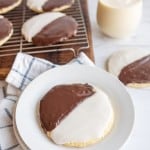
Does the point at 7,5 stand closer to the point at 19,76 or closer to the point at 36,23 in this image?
the point at 36,23

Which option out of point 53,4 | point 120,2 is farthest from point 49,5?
point 120,2

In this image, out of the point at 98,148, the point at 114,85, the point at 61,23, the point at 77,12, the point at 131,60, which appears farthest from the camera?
the point at 77,12

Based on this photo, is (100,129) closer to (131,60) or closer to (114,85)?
(114,85)

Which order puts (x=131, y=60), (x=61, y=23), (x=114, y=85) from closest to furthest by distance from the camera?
(x=114, y=85), (x=131, y=60), (x=61, y=23)

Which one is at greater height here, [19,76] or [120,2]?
[120,2]

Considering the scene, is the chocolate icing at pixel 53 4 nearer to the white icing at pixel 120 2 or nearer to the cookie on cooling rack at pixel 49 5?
the cookie on cooling rack at pixel 49 5

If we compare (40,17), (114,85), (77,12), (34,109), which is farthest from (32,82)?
(77,12)

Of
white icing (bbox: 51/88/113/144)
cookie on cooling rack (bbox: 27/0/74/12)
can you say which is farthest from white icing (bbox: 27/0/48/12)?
white icing (bbox: 51/88/113/144)
